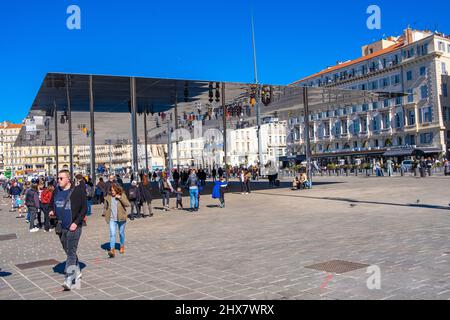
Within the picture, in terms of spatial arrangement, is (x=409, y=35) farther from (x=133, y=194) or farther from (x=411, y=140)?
(x=133, y=194)

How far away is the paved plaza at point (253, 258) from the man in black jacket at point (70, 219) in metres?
0.29

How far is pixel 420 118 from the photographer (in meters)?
65.9

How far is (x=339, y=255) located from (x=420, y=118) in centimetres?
6454

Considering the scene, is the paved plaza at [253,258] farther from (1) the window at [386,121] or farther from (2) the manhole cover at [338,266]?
(1) the window at [386,121]

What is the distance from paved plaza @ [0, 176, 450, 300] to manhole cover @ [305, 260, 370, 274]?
16 centimetres

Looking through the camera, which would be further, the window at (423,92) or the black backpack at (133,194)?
the window at (423,92)

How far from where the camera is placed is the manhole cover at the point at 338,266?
6855mm

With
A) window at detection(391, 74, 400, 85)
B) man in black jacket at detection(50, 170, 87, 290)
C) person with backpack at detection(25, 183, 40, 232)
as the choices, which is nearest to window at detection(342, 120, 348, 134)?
window at detection(391, 74, 400, 85)

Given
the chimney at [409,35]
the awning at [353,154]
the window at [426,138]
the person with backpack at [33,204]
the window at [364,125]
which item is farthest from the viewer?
the window at [364,125]

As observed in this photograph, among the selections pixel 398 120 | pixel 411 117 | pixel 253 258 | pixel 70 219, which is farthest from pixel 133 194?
pixel 398 120

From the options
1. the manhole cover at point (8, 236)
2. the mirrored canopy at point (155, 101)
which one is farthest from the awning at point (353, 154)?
the manhole cover at point (8, 236)

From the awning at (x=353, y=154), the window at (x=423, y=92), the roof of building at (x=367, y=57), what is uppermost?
the roof of building at (x=367, y=57)

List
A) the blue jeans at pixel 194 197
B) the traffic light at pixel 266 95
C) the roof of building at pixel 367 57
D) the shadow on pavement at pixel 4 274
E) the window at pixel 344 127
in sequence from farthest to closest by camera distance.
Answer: the window at pixel 344 127 < the roof of building at pixel 367 57 < the traffic light at pixel 266 95 < the blue jeans at pixel 194 197 < the shadow on pavement at pixel 4 274
